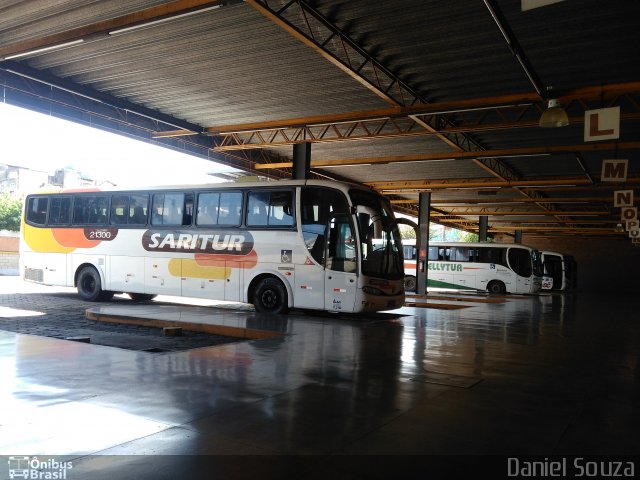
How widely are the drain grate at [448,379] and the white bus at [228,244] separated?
18.2 feet

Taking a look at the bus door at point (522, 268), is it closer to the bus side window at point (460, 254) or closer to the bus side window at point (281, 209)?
the bus side window at point (460, 254)

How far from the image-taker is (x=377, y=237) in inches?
494

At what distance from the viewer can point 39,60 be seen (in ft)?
43.0

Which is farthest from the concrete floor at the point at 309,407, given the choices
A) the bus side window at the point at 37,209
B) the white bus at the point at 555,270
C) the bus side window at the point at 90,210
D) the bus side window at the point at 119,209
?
the white bus at the point at 555,270

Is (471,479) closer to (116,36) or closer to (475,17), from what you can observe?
(475,17)

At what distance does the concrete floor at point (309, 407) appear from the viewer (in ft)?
12.0

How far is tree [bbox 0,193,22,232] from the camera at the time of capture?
40.8 metres

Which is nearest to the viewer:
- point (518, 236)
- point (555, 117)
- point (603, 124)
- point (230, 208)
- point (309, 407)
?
point (309, 407)

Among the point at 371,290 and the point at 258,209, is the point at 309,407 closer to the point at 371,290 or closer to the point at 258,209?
the point at 371,290

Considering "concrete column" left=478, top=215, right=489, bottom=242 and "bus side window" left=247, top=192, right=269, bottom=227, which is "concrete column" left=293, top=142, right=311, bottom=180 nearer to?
"bus side window" left=247, top=192, right=269, bottom=227

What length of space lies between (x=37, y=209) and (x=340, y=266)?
34.9ft

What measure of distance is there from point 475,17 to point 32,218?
1444 cm

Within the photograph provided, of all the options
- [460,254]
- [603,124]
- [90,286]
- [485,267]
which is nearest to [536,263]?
[485,267]

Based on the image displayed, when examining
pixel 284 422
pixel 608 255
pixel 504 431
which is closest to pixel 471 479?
pixel 504 431
